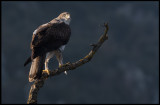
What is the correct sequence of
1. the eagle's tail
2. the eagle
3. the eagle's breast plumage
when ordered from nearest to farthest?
the eagle's tail, the eagle, the eagle's breast plumage

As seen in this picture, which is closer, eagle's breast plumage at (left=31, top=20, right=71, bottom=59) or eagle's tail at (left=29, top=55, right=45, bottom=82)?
eagle's tail at (left=29, top=55, right=45, bottom=82)

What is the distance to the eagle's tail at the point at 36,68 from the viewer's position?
558 inches

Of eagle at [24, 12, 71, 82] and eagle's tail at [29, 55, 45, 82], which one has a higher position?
eagle at [24, 12, 71, 82]

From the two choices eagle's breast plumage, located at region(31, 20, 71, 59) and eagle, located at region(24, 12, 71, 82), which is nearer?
eagle, located at region(24, 12, 71, 82)

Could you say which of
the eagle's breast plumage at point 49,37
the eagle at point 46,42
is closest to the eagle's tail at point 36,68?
the eagle at point 46,42

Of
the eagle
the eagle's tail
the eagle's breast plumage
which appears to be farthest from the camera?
the eagle's breast plumage

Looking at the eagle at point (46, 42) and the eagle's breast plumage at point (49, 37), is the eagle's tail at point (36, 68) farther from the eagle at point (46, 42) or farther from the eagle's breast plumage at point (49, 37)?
the eagle's breast plumage at point (49, 37)

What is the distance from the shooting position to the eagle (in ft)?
47.4

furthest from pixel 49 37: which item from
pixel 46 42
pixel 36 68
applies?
pixel 36 68

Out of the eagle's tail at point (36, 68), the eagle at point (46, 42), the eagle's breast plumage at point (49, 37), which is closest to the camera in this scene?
the eagle's tail at point (36, 68)

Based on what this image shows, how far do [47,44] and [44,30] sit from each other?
63 centimetres

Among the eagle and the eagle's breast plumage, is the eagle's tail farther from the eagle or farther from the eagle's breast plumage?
the eagle's breast plumage

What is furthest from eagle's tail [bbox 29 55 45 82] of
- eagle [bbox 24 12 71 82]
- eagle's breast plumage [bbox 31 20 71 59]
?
eagle's breast plumage [bbox 31 20 71 59]

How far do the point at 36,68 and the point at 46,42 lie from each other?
1342mm
